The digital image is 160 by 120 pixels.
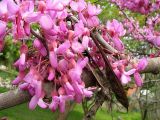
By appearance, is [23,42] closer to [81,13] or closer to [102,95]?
[81,13]

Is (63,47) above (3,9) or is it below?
below

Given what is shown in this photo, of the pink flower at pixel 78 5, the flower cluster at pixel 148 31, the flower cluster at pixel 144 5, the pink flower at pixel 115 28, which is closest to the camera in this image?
the pink flower at pixel 78 5

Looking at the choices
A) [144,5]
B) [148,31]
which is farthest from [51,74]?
[144,5]

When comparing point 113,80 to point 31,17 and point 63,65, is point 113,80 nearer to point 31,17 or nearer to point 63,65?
point 63,65

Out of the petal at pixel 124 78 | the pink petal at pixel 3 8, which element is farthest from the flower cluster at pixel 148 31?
the pink petal at pixel 3 8

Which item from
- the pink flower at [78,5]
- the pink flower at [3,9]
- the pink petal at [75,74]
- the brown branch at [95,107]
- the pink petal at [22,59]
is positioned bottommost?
the brown branch at [95,107]

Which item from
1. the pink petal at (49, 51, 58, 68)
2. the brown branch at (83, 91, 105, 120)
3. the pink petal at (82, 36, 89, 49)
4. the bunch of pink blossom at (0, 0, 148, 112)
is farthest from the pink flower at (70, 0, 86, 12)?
the brown branch at (83, 91, 105, 120)

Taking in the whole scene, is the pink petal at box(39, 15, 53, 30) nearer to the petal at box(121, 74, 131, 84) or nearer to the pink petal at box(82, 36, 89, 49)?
the pink petal at box(82, 36, 89, 49)

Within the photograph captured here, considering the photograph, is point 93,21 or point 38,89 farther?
point 93,21

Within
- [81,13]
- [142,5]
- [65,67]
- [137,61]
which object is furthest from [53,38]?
[142,5]

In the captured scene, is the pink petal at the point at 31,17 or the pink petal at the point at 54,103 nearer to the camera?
the pink petal at the point at 31,17

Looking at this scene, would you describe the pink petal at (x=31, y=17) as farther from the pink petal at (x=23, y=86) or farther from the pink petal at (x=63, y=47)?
the pink petal at (x=23, y=86)

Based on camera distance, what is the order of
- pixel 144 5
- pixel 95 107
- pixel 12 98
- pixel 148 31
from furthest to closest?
pixel 144 5
pixel 148 31
pixel 95 107
pixel 12 98
